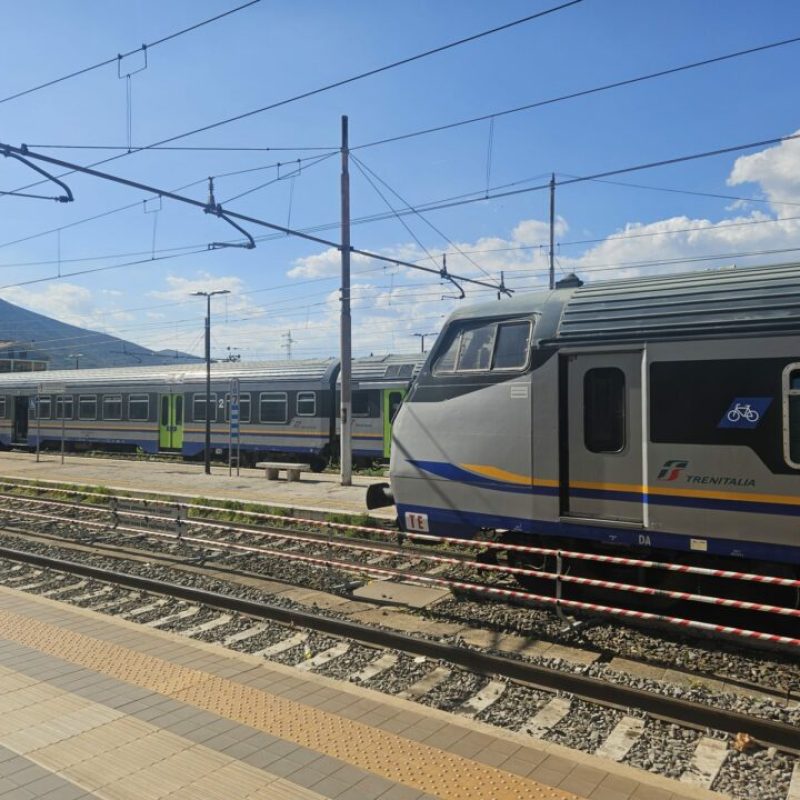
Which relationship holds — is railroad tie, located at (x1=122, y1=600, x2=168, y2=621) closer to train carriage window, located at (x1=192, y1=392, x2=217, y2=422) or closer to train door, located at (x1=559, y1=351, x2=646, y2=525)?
train door, located at (x1=559, y1=351, x2=646, y2=525)

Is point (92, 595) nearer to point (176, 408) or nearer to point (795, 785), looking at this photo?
point (795, 785)

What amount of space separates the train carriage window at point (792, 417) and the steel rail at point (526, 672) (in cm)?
220

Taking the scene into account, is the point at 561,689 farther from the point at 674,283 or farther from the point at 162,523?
the point at 162,523

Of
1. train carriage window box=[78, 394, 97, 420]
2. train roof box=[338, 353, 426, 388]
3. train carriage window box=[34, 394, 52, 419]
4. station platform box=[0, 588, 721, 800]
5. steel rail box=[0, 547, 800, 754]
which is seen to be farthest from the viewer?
train carriage window box=[34, 394, 52, 419]

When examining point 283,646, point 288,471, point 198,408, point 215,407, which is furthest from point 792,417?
point 198,408

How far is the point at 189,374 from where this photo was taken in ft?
87.6

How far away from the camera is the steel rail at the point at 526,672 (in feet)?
16.4

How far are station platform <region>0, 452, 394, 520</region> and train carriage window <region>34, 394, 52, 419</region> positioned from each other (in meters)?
4.13

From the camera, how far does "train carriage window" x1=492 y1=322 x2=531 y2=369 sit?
7.74m

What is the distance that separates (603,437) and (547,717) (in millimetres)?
2788

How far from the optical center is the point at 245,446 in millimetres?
24688

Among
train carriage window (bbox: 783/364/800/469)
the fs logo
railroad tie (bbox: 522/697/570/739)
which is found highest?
train carriage window (bbox: 783/364/800/469)

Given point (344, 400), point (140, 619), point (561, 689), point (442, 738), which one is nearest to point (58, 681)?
point (140, 619)

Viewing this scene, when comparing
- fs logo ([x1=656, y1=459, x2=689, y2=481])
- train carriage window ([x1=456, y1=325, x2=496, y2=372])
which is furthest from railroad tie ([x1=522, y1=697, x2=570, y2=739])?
train carriage window ([x1=456, y1=325, x2=496, y2=372])
